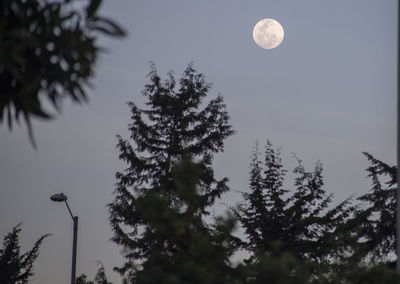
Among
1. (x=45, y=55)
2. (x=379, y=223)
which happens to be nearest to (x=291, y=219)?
(x=379, y=223)

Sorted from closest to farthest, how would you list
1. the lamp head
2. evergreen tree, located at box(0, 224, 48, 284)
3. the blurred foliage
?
1. the blurred foliage
2. the lamp head
3. evergreen tree, located at box(0, 224, 48, 284)

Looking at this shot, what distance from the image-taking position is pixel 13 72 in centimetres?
854

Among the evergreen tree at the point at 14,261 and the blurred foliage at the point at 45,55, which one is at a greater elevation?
the evergreen tree at the point at 14,261

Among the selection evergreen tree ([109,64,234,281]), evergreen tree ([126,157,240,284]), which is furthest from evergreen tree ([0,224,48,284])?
evergreen tree ([126,157,240,284])

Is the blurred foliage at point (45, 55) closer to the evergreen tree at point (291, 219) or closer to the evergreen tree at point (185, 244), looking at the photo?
the evergreen tree at point (185, 244)

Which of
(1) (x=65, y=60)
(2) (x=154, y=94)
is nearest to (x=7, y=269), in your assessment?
(2) (x=154, y=94)

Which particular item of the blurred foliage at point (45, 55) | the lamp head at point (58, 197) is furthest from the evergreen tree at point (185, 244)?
the lamp head at point (58, 197)

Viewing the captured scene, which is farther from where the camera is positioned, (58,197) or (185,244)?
(58,197)

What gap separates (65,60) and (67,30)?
0.37 m

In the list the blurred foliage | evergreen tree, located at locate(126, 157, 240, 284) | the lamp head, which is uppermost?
the lamp head

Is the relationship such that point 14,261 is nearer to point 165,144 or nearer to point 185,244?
point 165,144

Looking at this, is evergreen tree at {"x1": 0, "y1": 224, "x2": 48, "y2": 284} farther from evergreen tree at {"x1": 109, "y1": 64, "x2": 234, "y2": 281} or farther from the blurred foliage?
the blurred foliage

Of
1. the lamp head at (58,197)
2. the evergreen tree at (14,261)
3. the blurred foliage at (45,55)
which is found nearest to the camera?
the blurred foliage at (45,55)

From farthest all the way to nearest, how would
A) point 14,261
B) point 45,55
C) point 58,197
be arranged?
point 14,261
point 58,197
point 45,55
